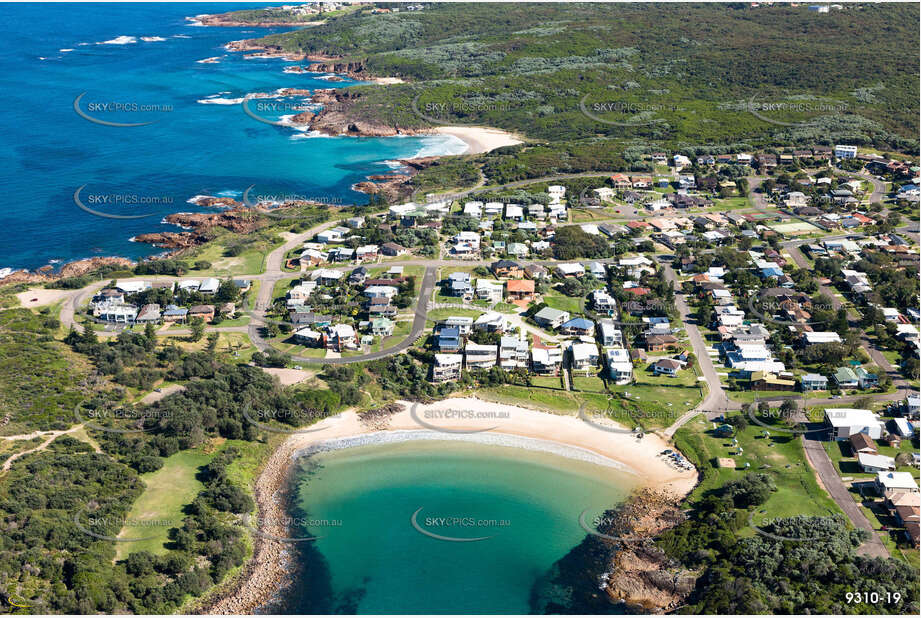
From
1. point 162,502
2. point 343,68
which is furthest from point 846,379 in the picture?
point 343,68

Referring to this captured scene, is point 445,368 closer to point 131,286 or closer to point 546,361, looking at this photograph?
point 546,361

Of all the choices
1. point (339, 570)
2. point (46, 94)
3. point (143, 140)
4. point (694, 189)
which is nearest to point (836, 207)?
point (694, 189)

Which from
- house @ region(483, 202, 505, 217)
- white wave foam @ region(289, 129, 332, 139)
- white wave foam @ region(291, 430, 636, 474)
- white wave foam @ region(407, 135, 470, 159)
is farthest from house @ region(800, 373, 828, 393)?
white wave foam @ region(289, 129, 332, 139)

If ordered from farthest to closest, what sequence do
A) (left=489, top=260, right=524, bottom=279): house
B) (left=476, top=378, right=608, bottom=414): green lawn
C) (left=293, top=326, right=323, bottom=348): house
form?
(left=489, top=260, right=524, bottom=279): house
(left=293, top=326, right=323, bottom=348): house
(left=476, top=378, right=608, bottom=414): green lawn

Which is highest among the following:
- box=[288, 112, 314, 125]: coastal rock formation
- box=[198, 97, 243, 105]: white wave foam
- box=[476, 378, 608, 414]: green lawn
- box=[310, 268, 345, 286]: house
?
box=[198, 97, 243, 105]: white wave foam

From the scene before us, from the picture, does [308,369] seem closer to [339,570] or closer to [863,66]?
[339,570]

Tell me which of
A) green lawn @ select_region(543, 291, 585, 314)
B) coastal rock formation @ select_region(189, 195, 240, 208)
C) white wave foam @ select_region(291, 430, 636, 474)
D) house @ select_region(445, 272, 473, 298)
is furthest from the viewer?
coastal rock formation @ select_region(189, 195, 240, 208)

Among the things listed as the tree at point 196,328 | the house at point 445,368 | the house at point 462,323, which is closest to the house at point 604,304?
the house at point 462,323

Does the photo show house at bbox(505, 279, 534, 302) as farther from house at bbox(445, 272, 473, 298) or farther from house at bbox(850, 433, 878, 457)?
house at bbox(850, 433, 878, 457)
